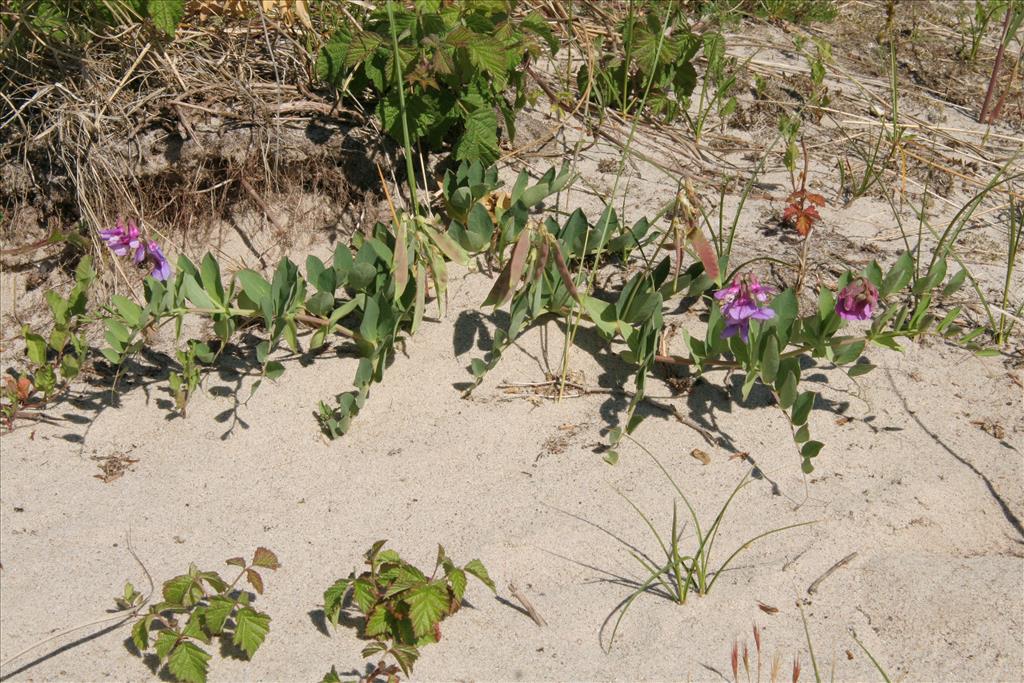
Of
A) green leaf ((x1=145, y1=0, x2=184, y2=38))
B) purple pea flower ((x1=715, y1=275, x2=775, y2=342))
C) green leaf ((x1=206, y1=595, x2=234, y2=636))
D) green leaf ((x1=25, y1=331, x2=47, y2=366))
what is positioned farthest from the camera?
green leaf ((x1=145, y1=0, x2=184, y2=38))

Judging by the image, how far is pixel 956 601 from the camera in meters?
2.00

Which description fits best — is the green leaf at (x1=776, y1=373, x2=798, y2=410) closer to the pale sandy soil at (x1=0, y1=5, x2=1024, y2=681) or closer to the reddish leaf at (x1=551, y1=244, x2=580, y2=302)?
the pale sandy soil at (x1=0, y1=5, x2=1024, y2=681)

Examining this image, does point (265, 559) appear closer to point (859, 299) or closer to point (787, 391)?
point (787, 391)

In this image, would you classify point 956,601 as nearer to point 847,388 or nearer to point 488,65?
point 847,388

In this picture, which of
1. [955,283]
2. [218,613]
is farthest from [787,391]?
[218,613]

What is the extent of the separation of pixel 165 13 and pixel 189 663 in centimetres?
180

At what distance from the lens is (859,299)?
223cm

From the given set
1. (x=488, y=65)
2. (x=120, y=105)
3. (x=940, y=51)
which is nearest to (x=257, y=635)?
(x=488, y=65)

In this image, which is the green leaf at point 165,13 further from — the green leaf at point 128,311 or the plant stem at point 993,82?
the plant stem at point 993,82

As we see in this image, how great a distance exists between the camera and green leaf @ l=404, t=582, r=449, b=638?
6.23 feet

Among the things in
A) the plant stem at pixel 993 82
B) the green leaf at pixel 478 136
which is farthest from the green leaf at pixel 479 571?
the plant stem at pixel 993 82

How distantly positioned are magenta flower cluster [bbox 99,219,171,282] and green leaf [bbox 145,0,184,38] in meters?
0.59

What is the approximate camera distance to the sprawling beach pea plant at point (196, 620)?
74.4 inches

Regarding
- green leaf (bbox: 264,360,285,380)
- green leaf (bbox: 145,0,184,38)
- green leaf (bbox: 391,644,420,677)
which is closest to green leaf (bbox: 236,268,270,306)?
green leaf (bbox: 264,360,285,380)
